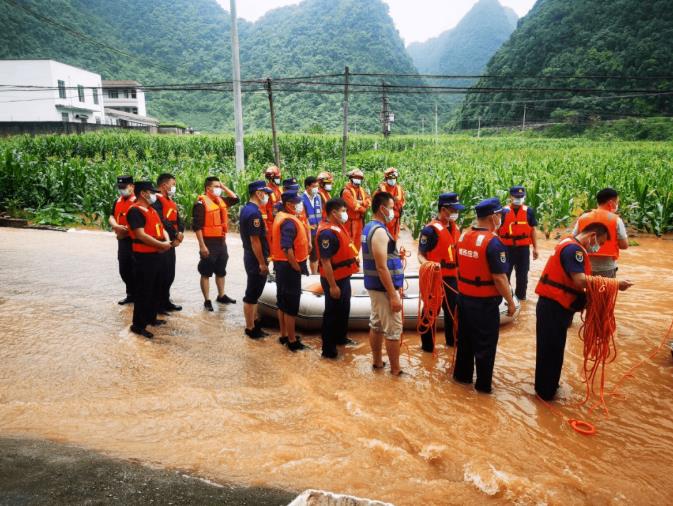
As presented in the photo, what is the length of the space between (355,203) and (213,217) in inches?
108

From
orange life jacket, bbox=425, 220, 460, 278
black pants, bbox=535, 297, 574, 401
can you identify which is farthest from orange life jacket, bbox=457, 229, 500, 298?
orange life jacket, bbox=425, 220, 460, 278

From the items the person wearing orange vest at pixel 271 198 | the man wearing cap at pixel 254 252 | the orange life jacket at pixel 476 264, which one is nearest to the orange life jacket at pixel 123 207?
the man wearing cap at pixel 254 252

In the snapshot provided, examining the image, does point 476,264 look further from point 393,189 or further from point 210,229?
point 393,189

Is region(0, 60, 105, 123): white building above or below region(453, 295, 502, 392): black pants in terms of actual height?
above

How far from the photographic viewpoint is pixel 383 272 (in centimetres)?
461

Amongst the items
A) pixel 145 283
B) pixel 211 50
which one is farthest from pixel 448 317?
pixel 211 50

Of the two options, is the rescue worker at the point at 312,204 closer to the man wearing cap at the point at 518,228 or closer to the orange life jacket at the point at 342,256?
the orange life jacket at the point at 342,256

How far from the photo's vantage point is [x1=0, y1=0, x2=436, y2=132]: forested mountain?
58.2 meters

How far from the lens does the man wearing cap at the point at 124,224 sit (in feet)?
21.1

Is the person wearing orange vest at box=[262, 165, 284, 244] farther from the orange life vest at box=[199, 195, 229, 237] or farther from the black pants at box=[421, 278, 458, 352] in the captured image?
the black pants at box=[421, 278, 458, 352]

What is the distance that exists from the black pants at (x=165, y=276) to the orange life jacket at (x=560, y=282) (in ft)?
15.3

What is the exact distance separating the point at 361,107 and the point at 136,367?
62592 mm

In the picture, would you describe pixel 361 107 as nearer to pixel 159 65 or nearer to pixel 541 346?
pixel 159 65

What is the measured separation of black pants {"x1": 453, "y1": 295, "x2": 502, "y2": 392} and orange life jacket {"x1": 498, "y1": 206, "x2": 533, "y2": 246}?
2575mm
